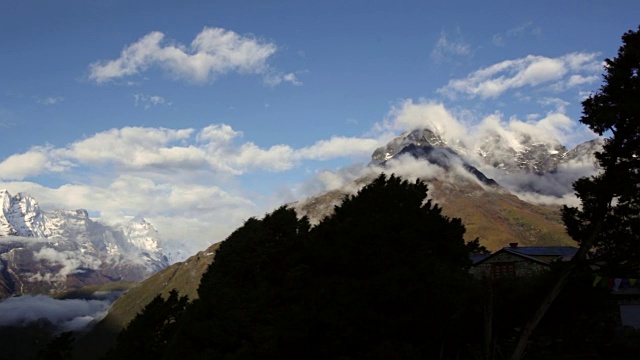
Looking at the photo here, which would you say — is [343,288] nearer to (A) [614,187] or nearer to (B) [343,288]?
(B) [343,288]

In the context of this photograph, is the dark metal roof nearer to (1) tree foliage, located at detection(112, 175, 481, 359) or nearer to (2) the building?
(2) the building

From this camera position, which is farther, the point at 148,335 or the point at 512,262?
the point at 148,335

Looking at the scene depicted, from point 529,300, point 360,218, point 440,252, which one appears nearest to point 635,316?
point 529,300

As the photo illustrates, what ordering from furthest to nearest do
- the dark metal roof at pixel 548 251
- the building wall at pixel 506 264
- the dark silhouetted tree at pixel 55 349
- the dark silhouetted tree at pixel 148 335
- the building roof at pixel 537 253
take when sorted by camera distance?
the dark silhouetted tree at pixel 55 349 → the dark metal roof at pixel 548 251 → the building roof at pixel 537 253 → the building wall at pixel 506 264 → the dark silhouetted tree at pixel 148 335

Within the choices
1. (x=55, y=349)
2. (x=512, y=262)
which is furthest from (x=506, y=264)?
(x=55, y=349)

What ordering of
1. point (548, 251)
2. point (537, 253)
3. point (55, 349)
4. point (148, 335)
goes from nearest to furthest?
point (148, 335), point (537, 253), point (548, 251), point (55, 349)

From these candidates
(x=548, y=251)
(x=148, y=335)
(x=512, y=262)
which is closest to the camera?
(x=512, y=262)

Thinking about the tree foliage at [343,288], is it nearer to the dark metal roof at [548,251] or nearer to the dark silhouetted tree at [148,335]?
the dark silhouetted tree at [148,335]

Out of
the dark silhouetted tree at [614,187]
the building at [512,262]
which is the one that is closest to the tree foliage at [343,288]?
the dark silhouetted tree at [614,187]

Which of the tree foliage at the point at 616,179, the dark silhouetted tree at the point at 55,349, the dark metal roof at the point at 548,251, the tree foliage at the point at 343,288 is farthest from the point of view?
the dark silhouetted tree at the point at 55,349

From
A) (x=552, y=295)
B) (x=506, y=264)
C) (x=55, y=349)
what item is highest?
(x=506, y=264)

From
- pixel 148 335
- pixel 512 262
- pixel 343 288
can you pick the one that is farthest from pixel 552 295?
pixel 148 335

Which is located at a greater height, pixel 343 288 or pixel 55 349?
pixel 343 288

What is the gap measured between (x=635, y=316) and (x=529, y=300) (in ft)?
30.2
